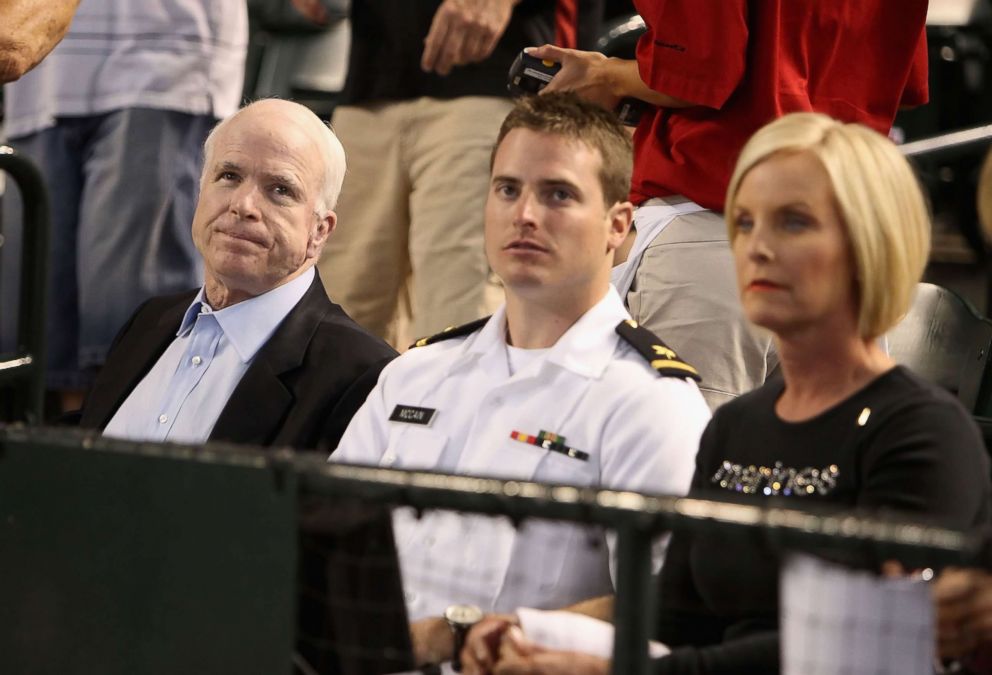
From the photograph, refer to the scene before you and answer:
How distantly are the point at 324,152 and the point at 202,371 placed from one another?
1.60 ft

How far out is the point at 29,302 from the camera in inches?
104

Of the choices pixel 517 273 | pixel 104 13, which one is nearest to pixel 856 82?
pixel 517 273

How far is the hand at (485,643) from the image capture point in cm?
161

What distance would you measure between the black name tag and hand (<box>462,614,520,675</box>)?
0.59m

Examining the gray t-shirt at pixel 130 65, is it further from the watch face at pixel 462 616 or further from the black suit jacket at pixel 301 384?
the watch face at pixel 462 616

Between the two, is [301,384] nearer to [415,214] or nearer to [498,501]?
[415,214]

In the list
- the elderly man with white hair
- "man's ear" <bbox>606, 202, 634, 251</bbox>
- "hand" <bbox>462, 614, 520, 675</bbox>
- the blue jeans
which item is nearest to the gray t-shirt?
the blue jeans

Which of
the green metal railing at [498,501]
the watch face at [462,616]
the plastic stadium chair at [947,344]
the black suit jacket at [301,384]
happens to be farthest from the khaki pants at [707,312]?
the green metal railing at [498,501]

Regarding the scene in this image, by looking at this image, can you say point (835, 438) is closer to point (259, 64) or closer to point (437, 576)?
point (437, 576)

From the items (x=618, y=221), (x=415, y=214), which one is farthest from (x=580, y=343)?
(x=415, y=214)

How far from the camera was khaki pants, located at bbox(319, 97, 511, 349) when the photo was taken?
3.35m

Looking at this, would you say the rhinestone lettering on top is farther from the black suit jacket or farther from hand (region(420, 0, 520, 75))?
hand (region(420, 0, 520, 75))

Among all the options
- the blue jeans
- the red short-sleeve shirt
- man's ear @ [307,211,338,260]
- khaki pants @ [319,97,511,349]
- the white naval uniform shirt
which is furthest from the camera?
the blue jeans

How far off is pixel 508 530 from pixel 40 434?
0.65 m
